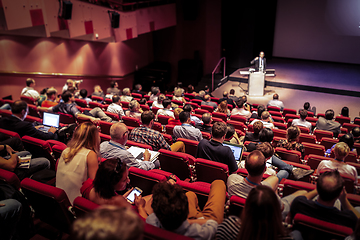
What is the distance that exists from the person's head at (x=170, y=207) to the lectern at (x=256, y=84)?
928cm

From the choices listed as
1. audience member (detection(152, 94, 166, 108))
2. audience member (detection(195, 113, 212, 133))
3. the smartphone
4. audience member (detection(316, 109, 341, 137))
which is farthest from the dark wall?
the smartphone

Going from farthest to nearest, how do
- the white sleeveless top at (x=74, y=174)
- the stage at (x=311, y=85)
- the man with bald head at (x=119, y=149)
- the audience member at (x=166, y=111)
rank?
the stage at (x=311, y=85)
the audience member at (x=166, y=111)
the man with bald head at (x=119, y=149)
the white sleeveless top at (x=74, y=174)

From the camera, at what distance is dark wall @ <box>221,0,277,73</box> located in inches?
499

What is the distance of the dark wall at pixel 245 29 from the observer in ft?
41.5

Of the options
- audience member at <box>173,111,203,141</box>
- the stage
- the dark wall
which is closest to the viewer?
audience member at <box>173,111,203,141</box>

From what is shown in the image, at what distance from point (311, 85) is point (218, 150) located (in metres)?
8.94

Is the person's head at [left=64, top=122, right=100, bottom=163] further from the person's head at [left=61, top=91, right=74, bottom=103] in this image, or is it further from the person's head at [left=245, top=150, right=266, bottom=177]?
the person's head at [left=61, top=91, right=74, bottom=103]

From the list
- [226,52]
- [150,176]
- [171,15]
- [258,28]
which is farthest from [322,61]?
[150,176]

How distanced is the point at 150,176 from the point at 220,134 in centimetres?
128

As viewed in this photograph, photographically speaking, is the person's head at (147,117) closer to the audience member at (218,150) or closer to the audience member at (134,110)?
the audience member at (218,150)

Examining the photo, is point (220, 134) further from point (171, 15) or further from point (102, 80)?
point (171, 15)

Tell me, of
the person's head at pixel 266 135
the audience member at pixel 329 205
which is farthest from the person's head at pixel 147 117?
the audience member at pixel 329 205

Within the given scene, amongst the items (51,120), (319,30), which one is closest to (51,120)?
(51,120)

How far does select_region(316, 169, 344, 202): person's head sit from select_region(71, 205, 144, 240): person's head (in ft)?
5.25
